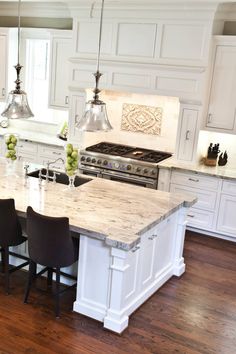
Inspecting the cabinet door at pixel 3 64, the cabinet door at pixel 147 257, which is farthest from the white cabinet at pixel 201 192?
the cabinet door at pixel 3 64

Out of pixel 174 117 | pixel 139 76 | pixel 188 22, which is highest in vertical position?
pixel 188 22

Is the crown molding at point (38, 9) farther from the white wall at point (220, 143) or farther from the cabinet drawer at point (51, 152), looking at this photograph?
the white wall at point (220, 143)

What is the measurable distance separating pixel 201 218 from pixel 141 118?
5.68ft

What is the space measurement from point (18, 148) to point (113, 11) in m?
2.56

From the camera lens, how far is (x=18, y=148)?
22.2 ft

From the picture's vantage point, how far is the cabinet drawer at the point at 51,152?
6395 millimetres

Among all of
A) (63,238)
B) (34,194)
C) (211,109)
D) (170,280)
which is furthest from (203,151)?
(63,238)

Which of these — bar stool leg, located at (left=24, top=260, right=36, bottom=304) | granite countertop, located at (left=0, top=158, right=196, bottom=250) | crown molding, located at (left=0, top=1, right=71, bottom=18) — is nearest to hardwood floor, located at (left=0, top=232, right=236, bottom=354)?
bar stool leg, located at (left=24, top=260, right=36, bottom=304)

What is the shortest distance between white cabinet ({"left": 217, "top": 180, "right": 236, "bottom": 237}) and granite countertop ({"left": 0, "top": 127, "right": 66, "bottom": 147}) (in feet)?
8.13

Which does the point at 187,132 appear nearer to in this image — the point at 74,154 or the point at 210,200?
the point at 210,200

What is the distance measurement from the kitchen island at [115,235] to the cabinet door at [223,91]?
5.15 feet

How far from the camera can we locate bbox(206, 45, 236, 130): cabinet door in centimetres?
531

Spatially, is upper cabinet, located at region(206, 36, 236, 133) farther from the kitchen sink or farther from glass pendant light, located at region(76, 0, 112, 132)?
glass pendant light, located at region(76, 0, 112, 132)

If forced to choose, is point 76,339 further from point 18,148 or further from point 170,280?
point 18,148
